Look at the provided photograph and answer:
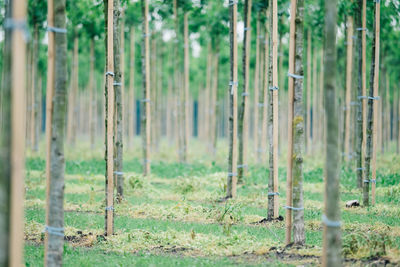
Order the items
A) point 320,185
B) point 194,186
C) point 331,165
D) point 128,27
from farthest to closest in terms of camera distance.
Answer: point 128,27, point 320,185, point 194,186, point 331,165

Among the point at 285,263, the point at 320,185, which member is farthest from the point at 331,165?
the point at 320,185

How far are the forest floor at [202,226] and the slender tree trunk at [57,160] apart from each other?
100 centimetres

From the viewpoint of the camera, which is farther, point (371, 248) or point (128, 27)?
point (128, 27)

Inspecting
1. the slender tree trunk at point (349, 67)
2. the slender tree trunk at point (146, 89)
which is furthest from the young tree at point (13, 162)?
the slender tree trunk at point (349, 67)

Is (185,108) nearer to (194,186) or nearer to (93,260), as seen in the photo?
(194,186)

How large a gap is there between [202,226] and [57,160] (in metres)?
3.73

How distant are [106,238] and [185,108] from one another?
33.8 ft

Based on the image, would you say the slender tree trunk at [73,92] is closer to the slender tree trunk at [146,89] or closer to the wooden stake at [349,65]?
the slender tree trunk at [146,89]

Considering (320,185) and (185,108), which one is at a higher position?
(185,108)

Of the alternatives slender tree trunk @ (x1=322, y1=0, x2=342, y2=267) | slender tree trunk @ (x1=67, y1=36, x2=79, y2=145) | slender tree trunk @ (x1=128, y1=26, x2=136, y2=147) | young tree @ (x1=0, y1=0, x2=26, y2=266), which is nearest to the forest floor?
slender tree trunk @ (x1=322, y1=0, x2=342, y2=267)

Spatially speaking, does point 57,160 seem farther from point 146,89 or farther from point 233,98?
point 146,89

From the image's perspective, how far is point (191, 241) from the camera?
23.0ft

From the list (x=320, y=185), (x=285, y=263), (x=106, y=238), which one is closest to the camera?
(x=285, y=263)

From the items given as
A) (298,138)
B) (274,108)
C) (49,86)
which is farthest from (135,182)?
(49,86)
